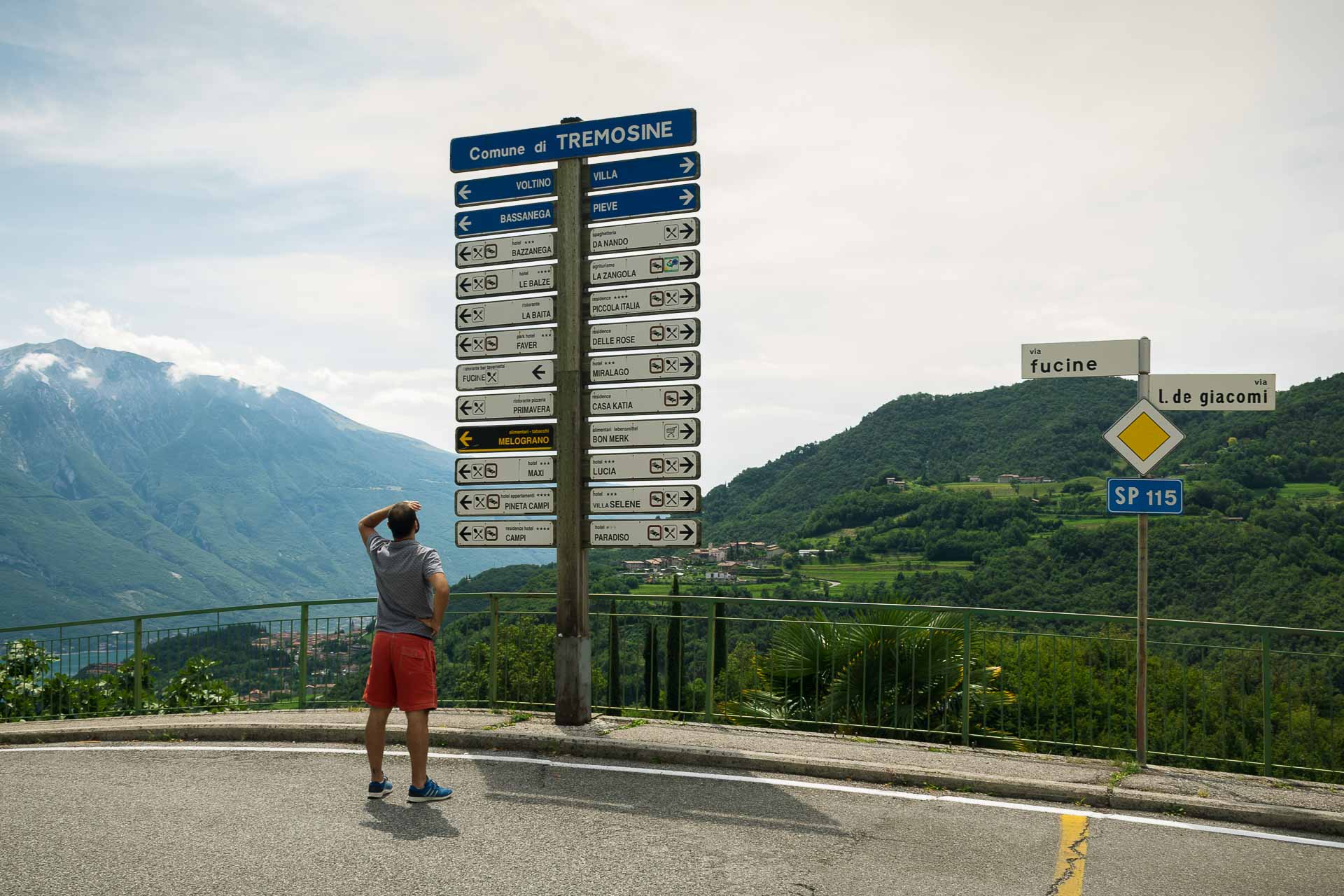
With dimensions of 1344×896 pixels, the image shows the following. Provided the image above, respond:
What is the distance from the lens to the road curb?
660 cm

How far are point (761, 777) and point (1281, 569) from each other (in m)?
56.6

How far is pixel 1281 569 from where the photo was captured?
54531mm

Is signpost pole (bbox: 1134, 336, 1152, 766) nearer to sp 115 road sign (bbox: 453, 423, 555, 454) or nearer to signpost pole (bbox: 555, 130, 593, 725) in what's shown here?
signpost pole (bbox: 555, 130, 593, 725)

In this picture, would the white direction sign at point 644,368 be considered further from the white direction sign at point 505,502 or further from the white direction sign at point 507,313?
the white direction sign at point 505,502

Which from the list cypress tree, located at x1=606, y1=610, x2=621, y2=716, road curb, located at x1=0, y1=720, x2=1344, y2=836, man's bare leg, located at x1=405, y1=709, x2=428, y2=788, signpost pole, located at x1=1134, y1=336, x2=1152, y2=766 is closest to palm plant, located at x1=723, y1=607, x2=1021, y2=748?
signpost pole, located at x1=1134, y1=336, x2=1152, y2=766

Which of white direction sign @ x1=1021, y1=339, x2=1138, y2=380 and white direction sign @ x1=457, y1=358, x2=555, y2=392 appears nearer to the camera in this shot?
white direction sign @ x1=1021, y1=339, x2=1138, y2=380

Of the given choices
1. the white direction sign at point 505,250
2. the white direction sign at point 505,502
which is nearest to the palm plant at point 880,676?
the white direction sign at point 505,502

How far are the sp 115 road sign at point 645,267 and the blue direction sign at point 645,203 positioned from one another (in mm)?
386

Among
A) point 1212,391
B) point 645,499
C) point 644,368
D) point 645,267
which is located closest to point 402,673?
point 645,499

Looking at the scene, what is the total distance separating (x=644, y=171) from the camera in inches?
369

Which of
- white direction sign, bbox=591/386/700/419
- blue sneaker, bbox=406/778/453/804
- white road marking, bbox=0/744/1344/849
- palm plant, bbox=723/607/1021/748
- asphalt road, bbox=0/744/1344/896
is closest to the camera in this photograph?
asphalt road, bbox=0/744/1344/896

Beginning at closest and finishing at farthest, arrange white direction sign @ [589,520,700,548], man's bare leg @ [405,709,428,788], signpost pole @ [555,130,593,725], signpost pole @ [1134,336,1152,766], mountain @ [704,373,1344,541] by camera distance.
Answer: man's bare leg @ [405,709,428,788]
signpost pole @ [1134,336,1152,766]
signpost pole @ [555,130,593,725]
white direction sign @ [589,520,700,548]
mountain @ [704,373,1344,541]

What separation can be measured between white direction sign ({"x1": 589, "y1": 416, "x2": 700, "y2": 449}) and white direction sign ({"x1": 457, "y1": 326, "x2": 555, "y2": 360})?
0.94 m

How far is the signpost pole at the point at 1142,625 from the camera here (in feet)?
25.8
